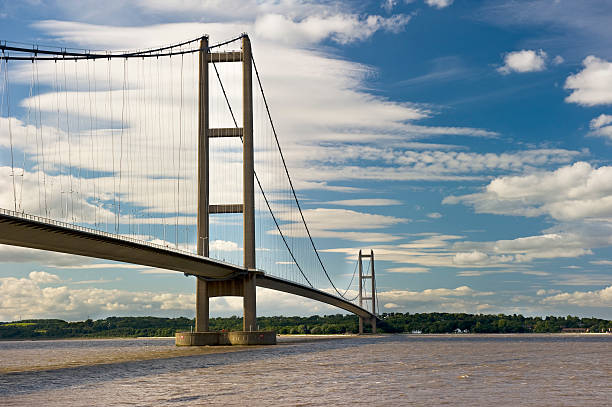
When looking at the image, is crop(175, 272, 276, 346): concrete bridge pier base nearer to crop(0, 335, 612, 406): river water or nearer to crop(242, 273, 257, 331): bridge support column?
crop(242, 273, 257, 331): bridge support column

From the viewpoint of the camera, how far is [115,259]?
47.8 m

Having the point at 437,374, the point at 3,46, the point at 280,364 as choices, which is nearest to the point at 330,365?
the point at 280,364

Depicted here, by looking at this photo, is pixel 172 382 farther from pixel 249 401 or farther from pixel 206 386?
pixel 249 401

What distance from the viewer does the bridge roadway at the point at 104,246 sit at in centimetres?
3691

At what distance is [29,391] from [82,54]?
84.9ft

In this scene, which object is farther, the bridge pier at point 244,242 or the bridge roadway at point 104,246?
the bridge pier at point 244,242

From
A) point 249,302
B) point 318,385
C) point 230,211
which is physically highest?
point 230,211

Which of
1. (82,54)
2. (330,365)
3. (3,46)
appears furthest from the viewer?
(82,54)

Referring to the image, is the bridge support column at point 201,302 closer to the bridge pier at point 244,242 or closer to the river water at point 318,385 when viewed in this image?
the bridge pier at point 244,242

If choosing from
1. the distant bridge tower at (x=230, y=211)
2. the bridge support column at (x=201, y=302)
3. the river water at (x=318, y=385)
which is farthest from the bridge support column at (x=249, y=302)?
the river water at (x=318, y=385)

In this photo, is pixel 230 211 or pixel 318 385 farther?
pixel 230 211

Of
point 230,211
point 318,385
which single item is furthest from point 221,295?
point 318,385

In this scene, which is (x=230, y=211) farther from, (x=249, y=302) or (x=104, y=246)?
(x=104, y=246)

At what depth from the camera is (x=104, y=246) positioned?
44031 mm
